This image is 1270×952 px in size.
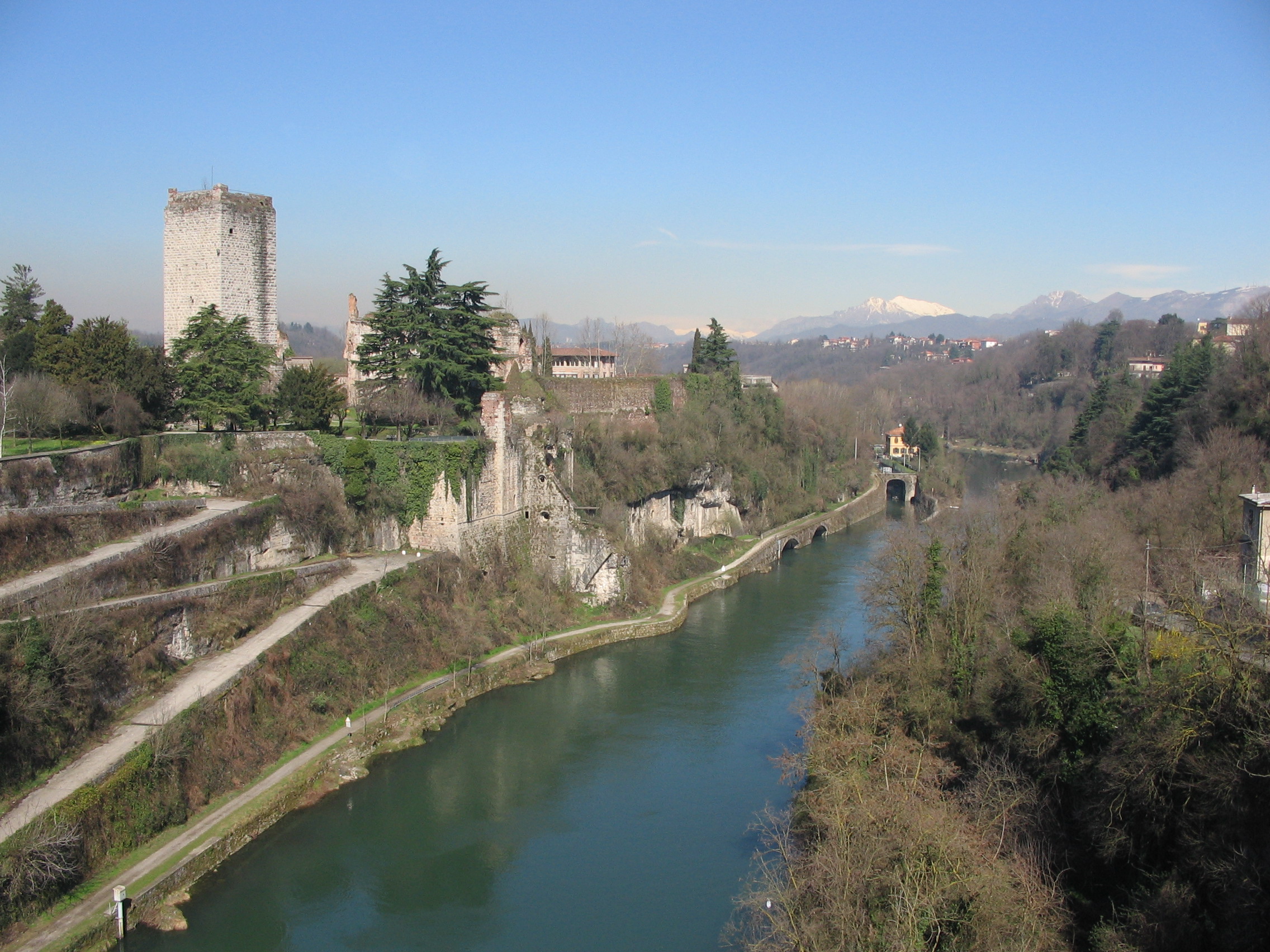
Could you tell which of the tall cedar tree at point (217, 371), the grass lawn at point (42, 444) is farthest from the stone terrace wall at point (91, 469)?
the tall cedar tree at point (217, 371)

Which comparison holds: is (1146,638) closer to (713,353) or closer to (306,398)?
(306,398)

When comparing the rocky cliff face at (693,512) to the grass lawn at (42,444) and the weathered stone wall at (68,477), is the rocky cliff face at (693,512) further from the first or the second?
the grass lawn at (42,444)

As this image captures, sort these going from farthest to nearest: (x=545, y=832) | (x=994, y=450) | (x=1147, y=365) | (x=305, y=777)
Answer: (x=994, y=450), (x=1147, y=365), (x=305, y=777), (x=545, y=832)

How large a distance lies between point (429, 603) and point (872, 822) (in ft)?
42.0

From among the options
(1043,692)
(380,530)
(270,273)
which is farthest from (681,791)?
(270,273)

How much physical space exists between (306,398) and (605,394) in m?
11.3

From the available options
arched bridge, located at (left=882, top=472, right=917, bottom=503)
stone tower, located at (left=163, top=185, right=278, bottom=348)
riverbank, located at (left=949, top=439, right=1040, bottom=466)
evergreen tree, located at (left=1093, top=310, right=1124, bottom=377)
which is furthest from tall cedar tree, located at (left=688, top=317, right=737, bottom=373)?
evergreen tree, located at (left=1093, top=310, right=1124, bottom=377)

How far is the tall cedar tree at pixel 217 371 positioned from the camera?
930 inches

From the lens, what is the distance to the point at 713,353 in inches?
1673

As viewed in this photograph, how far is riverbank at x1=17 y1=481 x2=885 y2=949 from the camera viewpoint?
1219 cm

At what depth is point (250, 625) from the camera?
1823 centimetres

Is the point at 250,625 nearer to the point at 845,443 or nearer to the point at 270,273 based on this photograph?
the point at 270,273

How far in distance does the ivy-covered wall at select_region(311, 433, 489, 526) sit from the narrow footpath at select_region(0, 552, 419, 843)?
1640 millimetres

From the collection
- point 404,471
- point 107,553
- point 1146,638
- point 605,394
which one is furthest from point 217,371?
point 1146,638
